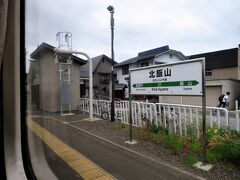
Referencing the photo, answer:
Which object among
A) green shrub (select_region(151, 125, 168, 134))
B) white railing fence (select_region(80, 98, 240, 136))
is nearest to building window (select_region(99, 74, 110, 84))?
white railing fence (select_region(80, 98, 240, 136))

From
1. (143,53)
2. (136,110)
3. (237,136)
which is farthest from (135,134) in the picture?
(143,53)

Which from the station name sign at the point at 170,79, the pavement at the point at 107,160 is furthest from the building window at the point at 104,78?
the pavement at the point at 107,160

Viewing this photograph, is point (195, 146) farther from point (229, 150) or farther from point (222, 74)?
point (222, 74)

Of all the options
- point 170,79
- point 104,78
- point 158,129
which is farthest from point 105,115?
point 104,78

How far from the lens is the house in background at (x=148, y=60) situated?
2148 centimetres

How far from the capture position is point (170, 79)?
443 centimetres

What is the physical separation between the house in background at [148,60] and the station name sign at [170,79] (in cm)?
1614

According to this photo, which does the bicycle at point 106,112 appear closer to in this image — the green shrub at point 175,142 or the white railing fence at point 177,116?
the white railing fence at point 177,116

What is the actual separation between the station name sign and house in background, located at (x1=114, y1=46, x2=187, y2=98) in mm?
16139

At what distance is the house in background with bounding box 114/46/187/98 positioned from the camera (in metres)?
21.5

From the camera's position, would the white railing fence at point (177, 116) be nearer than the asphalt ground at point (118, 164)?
No

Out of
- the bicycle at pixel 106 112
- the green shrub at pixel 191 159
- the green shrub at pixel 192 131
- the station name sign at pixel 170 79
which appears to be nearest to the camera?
the green shrub at pixel 191 159

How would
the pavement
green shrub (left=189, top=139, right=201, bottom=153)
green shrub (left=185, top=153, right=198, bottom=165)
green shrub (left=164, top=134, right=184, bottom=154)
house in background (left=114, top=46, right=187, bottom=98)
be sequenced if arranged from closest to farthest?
the pavement → green shrub (left=185, top=153, right=198, bottom=165) → green shrub (left=189, top=139, right=201, bottom=153) → green shrub (left=164, top=134, right=184, bottom=154) → house in background (left=114, top=46, right=187, bottom=98)

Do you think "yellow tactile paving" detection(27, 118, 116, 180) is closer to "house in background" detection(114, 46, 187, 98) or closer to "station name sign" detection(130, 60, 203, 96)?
"station name sign" detection(130, 60, 203, 96)
